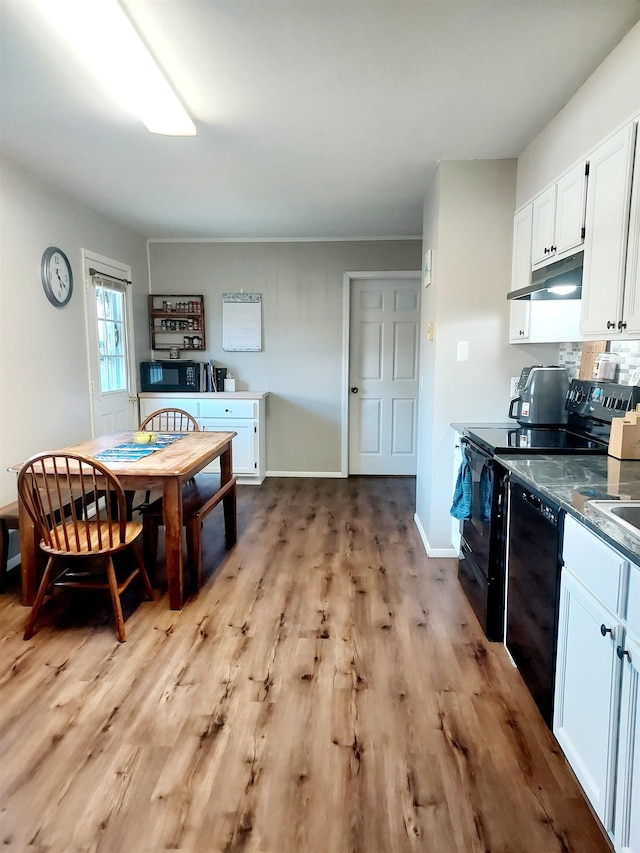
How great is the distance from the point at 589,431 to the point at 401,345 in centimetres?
282

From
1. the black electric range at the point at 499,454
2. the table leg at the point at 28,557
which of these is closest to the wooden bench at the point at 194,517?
the table leg at the point at 28,557

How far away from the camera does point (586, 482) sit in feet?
5.72

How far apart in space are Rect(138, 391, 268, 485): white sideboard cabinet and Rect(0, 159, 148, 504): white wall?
1005 mm

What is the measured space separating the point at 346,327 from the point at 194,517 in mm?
2932

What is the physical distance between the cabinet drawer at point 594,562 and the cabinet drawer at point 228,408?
365 cm

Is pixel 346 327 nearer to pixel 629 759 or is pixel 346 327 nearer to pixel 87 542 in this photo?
pixel 87 542

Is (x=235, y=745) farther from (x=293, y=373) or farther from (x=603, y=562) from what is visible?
(x=293, y=373)

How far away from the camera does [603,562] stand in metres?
1.31

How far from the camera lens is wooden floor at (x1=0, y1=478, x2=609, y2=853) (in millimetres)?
1412

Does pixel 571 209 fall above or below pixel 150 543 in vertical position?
above

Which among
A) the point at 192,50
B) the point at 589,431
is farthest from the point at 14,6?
the point at 589,431

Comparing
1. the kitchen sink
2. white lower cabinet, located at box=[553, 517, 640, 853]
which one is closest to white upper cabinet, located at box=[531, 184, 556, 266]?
the kitchen sink

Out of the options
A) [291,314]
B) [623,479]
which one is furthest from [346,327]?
[623,479]

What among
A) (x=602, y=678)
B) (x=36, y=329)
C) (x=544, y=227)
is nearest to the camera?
(x=602, y=678)
